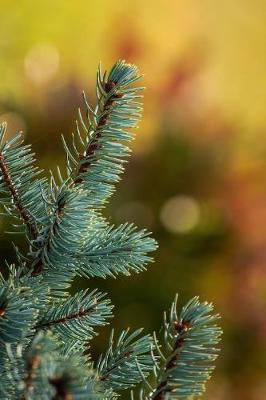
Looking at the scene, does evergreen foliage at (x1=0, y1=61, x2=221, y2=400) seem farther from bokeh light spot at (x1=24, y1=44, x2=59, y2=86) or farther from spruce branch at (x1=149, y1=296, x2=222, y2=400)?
bokeh light spot at (x1=24, y1=44, x2=59, y2=86)

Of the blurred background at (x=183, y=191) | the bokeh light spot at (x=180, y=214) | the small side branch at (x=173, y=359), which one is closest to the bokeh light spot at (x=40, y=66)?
the blurred background at (x=183, y=191)

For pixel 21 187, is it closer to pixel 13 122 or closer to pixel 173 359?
pixel 173 359

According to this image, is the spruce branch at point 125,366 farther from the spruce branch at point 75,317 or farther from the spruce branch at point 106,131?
the spruce branch at point 106,131

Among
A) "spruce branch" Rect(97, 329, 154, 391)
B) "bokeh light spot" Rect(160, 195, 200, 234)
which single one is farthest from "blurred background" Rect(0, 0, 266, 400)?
"spruce branch" Rect(97, 329, 154, 391)

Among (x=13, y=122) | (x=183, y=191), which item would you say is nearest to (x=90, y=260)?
(x=13, y=122)

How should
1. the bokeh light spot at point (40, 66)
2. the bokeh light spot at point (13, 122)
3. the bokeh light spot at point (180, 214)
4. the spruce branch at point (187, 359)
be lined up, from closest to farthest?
the spruce branch at point (187, 359) < the bokeh light spot at point (13, 122) < the bokeh light spot at point (180, 214) < the bokeh light spot at point (40, 66)

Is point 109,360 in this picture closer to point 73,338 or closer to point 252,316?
point 73,338
